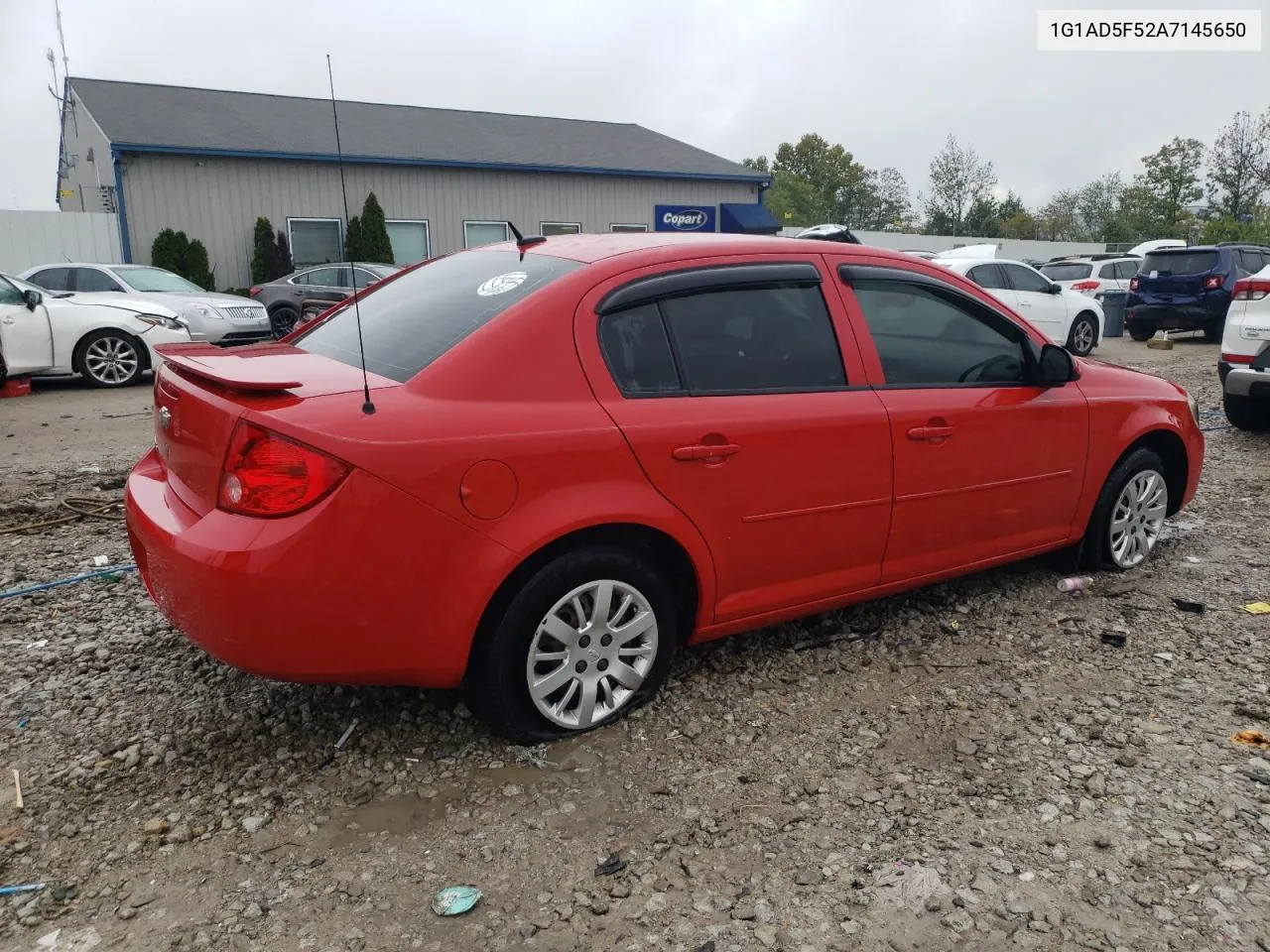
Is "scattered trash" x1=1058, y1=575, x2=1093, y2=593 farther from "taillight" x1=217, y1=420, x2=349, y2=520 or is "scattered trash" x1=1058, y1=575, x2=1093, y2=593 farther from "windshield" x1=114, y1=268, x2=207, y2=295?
"windshield" x1=114, y1=268, x2=207, y2=295

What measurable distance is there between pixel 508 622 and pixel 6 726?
1.77 metres

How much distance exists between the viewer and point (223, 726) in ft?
10.5

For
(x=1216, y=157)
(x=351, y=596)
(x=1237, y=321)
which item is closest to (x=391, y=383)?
(x=351, y=596)

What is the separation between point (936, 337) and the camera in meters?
3.89

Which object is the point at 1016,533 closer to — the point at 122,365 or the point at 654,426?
the point at 654,426

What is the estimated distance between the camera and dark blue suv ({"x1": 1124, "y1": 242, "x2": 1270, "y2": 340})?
1667cm

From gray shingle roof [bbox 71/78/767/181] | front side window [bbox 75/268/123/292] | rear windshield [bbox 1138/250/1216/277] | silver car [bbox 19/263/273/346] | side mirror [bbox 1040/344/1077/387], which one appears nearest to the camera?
side mirror [bbox 1040/344/1077/387]

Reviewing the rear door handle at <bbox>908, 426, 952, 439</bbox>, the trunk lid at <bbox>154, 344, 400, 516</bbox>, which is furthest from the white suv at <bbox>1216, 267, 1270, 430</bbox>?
the trunk lid at <bbox>154, 344, 400, 516</bbox>

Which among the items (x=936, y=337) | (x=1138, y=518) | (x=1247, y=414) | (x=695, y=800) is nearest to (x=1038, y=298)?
(x=1247, y=414)

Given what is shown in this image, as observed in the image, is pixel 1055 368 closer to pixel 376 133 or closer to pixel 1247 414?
pixel 1247 414

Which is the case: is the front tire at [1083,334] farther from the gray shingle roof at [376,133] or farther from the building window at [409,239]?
the building window at [409,239]

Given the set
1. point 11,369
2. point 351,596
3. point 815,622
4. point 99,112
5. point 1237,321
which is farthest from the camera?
point 99,112

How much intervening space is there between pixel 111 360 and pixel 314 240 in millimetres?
11209

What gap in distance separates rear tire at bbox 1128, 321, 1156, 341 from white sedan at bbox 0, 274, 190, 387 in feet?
51.7
